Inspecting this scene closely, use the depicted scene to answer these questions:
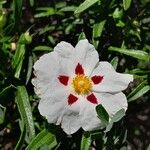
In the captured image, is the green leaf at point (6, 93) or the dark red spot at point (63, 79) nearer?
the dark red spot at point (63, 79)

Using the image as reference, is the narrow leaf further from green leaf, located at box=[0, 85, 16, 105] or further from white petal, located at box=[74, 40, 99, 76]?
white petal, located at box=[74, 40, 99, 76]

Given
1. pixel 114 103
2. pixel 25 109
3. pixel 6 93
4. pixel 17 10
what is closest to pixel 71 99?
pixel 114 103

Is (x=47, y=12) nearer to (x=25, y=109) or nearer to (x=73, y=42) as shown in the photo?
(x=73, y=42)

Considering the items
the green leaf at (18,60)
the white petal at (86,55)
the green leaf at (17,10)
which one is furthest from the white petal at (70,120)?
the green leaf at (17,10)

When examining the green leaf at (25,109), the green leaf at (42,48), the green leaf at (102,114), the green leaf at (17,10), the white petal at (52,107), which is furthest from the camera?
the green leaf at (42,48)

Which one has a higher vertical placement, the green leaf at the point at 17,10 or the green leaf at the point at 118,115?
the green leaf at the point at 17,10

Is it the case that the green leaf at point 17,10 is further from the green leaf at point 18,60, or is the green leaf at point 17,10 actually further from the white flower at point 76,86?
the white flower at point 76,86

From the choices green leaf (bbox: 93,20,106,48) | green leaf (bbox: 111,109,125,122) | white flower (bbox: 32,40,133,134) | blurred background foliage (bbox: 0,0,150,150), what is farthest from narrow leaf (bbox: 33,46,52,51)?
green leaf (bbox: 111,109,125,122)

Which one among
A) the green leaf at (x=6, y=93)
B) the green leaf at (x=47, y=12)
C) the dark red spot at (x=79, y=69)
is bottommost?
the green leaf at (x=6, y=93)

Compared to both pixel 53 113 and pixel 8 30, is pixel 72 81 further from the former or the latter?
pixel 8 30

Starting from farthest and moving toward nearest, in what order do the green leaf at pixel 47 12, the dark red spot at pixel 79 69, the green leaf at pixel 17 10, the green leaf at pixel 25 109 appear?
the green leaf at pixel 47 12, the green leaf at pixel 17 10, the green leaf at pixel 25 109, the dark red spot at pixel 79 69
